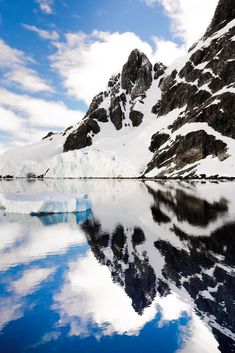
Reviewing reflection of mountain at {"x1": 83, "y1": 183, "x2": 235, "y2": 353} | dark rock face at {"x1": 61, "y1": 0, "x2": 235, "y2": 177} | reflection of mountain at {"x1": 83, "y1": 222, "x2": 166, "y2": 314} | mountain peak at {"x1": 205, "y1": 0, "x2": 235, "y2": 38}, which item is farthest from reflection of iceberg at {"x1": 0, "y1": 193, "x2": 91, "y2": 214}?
mountain peak at {"x1": 205, "y1": 0, "x2": 235, "y2": 38}

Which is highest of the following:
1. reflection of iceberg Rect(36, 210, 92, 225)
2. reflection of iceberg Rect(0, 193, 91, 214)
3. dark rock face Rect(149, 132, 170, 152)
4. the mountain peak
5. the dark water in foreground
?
the mountain peak

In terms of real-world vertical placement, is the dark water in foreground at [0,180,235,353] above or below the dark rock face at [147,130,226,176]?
below

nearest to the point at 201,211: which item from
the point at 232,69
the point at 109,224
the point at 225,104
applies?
the point at 109,224

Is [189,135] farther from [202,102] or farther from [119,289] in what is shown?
[119,289]

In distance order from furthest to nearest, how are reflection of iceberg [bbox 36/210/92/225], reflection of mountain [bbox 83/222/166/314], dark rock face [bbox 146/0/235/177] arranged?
dark rock face [bbox 146/0/235/177]
reflection of iceberg [bbox 36/210/92/225]
reflection of mountain [bbox 83/222/166/314]

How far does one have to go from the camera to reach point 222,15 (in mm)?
179375

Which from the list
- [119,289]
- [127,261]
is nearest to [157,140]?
[127,261]

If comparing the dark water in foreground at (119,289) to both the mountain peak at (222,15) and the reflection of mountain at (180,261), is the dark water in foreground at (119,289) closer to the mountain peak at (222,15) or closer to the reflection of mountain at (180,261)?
the reflection of mountain at (180,261)

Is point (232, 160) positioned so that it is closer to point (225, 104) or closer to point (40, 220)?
point (225, 104)

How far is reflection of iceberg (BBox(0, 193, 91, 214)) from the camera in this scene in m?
38.4

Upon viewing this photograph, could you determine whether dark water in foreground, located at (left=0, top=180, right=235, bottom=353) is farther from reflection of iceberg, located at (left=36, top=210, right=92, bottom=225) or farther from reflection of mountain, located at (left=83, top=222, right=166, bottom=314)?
reflection of iceberg, located at (left=36, top=210, right=92, bottom=225)

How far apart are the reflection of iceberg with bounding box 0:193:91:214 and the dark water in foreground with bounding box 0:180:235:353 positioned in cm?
1048

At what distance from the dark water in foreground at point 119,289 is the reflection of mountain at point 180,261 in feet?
0.13

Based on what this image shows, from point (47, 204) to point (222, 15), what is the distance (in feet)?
570
